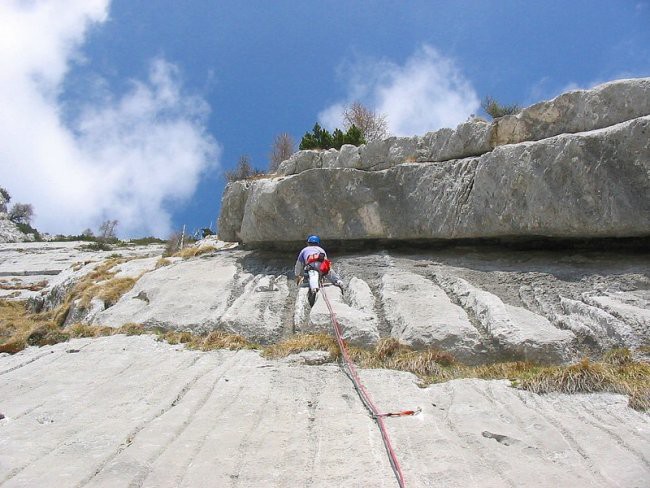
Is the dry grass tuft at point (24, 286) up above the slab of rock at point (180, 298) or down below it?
below

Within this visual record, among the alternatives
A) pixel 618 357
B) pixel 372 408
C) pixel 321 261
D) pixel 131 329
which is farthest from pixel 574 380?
pixel 131 329

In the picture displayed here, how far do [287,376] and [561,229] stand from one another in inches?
322

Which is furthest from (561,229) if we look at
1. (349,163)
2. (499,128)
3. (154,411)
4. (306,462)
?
(154,411)

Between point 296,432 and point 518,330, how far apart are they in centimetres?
535

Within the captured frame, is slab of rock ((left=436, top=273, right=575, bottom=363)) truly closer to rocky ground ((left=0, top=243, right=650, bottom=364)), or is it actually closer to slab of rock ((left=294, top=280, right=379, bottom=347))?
rocky ground ((left=0, top=243, right=650, bottom=364))

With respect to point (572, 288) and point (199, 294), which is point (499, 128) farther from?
point (199, 294)

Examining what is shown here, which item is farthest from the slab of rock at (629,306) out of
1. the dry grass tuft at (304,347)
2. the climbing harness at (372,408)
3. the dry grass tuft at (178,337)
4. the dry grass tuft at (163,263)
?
the dry grass tuft at (163,263)

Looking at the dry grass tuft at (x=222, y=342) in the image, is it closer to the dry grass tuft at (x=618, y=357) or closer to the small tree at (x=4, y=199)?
the dry grass tuft at (x=618, y=357)

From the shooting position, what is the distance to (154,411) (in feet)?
22.4

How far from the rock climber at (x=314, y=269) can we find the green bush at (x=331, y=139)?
9.87 metres

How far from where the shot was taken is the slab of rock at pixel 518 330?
349 inches

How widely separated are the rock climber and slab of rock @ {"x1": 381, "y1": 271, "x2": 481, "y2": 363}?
1646 millimetres

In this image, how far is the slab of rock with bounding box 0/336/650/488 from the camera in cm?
503

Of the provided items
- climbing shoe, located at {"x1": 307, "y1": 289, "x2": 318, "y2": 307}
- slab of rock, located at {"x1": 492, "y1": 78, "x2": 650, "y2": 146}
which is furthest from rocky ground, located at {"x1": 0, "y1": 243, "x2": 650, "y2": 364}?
slab of rock, located at {"x1": 492, "y1": 78, "x2": 650, "y2": 146}
